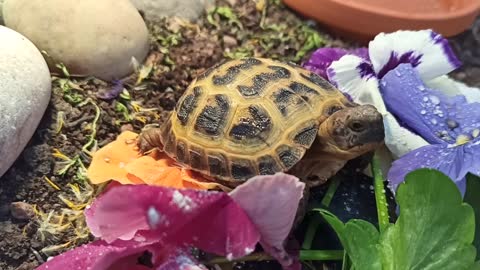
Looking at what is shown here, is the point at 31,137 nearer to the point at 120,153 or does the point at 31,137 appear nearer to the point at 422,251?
the point at 120,153

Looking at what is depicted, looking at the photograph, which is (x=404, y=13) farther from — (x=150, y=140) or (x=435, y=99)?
(x=150, y=140)

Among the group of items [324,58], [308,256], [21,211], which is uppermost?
[324,58]

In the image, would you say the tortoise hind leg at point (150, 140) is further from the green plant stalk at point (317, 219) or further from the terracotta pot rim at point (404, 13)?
the terracotta pot rim at point (404, 13)

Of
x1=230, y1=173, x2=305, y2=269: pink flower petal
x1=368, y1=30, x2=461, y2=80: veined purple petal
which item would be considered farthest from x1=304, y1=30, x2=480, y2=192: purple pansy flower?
x1=230, y1=173, x2=305, y2=269: pink flower petal

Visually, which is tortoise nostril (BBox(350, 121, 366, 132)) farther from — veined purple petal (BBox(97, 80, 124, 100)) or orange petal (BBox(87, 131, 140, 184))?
veined purple petal (BBox(97, 80, 124, 100))

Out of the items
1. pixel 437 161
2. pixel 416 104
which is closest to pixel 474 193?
pixel 437 161

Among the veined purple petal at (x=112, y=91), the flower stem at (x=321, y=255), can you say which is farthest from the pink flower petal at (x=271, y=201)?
the veined purple petal at (x=112, y=91)
